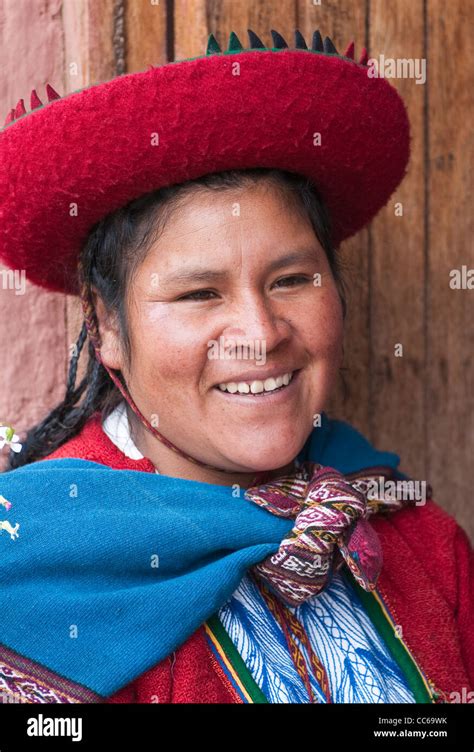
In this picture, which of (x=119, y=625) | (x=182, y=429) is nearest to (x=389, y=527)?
(x=182, y=429)

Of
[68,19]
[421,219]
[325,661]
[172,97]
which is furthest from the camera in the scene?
[421,219]

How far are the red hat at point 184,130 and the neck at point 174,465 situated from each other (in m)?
0.38

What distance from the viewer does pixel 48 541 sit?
1436mm

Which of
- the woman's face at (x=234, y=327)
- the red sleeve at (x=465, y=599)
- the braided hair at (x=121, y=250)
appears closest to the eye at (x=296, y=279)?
the woman's face at (x=234, y=327)

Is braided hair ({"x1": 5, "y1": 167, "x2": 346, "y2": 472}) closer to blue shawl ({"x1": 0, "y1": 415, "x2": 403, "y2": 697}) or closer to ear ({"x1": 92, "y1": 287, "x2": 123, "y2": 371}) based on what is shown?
ear ({"x1": 92, "y1": 287, "x2": 123, "y2": 371})

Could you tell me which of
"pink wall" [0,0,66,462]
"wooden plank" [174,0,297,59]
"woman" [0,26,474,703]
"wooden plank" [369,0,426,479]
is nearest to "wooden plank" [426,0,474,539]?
"wooden plank" [369,0,426,479]

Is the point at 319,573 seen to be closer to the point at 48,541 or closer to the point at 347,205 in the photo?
the point at 48,541

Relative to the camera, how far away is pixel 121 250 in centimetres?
158

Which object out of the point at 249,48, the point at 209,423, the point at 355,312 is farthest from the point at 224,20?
the point at 209,423

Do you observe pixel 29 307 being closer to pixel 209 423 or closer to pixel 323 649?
pixel 209 423

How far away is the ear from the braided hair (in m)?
0.01

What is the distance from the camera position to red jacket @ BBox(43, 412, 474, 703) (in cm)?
142

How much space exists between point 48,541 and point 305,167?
75cm

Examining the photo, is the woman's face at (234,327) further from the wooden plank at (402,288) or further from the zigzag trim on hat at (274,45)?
the wooden plank at (402,288)
